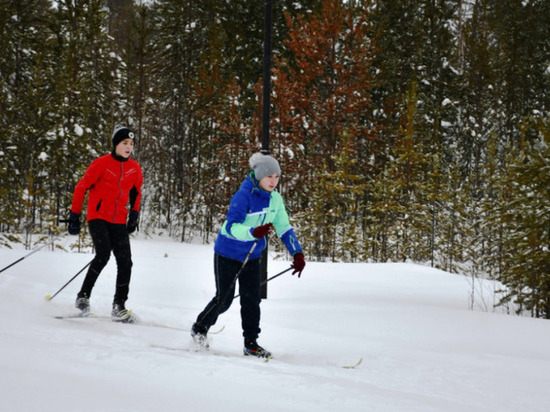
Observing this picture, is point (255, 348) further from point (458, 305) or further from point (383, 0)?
point (383, 0)

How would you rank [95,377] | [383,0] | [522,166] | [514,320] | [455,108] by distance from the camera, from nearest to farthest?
[95,377], [514,320], [522,166], [383,0], [455,108]

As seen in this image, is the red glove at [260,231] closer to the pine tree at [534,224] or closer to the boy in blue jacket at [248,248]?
the boy in blue jacket at [248,248]

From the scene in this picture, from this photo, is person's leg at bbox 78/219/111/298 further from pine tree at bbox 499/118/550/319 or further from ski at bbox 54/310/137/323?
pine tree at bbox 499/118/550/319

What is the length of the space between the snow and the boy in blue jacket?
306mm

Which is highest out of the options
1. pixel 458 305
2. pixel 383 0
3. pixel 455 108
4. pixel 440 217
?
pixel 383 0

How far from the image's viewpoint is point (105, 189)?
546cm

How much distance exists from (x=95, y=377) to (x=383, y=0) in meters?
23.0

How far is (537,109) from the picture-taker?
24625 mm

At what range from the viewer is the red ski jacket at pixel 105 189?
5.41 metres

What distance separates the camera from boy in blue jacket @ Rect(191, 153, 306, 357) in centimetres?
429

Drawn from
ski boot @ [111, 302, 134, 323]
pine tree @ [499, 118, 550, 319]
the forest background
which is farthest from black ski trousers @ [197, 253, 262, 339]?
the forest background

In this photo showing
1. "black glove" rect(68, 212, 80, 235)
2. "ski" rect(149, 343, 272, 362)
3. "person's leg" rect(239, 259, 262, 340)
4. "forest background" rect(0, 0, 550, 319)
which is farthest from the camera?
"forest background" rect(0, 0, 550, 319)

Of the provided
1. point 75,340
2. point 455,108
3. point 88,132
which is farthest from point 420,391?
point 455,108

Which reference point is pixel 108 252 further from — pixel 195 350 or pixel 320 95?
pixel 320 95
